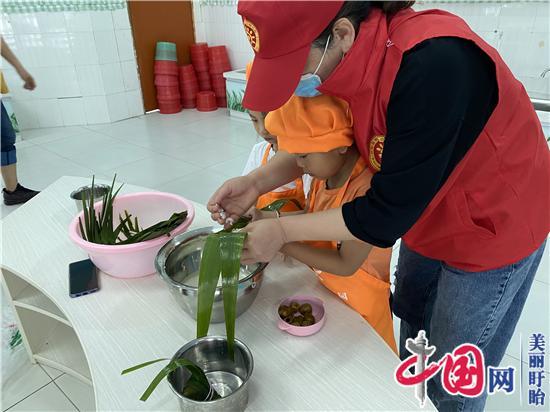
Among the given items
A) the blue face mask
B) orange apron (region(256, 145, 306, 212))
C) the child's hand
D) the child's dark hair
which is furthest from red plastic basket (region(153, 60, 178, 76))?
the child's dark hair

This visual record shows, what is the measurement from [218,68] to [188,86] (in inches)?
16.8

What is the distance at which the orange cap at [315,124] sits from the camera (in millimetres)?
864

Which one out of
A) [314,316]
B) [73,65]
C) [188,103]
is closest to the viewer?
[314,316]

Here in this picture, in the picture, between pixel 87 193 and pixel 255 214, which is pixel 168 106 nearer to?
pixel 87 193

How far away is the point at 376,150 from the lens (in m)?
0.84

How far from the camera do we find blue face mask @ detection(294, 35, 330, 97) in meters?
0.75

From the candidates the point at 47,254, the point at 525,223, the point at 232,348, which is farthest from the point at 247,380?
the point at 47,254

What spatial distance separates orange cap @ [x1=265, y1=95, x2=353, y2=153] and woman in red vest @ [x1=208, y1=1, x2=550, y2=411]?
44mm

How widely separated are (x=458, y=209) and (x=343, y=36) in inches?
15.9

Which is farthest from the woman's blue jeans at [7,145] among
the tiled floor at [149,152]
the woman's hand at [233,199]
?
the woman's hand at [233,199]

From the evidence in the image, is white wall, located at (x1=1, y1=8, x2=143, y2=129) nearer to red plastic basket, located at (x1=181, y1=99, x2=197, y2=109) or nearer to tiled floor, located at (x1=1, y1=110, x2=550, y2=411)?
tiled floor, located at (x1=1, y1=110, x2=550, y2=411)

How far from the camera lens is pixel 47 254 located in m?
1.19

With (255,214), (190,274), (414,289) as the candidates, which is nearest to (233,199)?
(255,214)

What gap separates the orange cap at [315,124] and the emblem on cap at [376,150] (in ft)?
0.20
